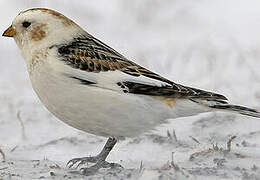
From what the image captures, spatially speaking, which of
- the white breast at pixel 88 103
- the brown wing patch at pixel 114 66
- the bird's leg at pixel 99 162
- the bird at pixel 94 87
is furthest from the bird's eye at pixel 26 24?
the bird's leg at pixel 99 162

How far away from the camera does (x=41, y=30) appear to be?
21.5 feet

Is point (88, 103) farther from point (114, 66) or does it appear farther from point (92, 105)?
point (114, 66)

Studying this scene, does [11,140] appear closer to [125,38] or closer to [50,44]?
[50,44]

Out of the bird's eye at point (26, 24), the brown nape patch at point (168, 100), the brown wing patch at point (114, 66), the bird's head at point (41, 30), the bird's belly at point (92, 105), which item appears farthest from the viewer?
the bird's eye at point (26, 24)

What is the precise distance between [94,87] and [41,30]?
0.84m

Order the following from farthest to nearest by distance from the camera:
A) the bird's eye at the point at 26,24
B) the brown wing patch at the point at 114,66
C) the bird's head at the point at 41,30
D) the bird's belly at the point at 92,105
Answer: the bird's eye at the point at 26,24 → the bird's head at the point at 41,30 → the brown wing patch at the point at 114,66 → the bird's belly at the point at 92,105

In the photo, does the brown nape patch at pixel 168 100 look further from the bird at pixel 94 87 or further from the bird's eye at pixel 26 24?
the bird's eye at pixel 26 24

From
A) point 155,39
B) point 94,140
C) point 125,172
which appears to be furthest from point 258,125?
point 155,39

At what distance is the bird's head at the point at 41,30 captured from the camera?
6488 mm

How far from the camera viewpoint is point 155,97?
20.9 ft

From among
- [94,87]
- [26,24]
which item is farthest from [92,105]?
[26,24]

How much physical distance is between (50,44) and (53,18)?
12.6 inches

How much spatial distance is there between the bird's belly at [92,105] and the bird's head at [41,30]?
40cm

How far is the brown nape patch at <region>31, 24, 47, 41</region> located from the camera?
6.51m
